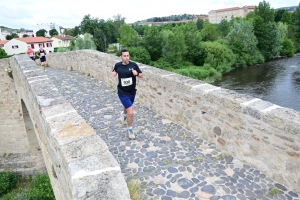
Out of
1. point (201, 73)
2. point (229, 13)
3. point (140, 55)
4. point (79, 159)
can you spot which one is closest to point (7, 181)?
point (79, 159)

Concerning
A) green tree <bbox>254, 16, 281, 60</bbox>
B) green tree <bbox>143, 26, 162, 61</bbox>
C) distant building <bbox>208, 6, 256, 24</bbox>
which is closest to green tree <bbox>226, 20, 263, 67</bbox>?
green tree <bbox>254, 16, 281, 60</bbox>

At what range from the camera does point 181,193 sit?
298cm

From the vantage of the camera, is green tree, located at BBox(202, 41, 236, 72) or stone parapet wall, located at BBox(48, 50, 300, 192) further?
green tree, located at BBox(202, 41, 236, 72)

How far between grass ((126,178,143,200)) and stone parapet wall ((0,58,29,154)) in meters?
9.07

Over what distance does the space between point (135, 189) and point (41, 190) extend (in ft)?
24.7

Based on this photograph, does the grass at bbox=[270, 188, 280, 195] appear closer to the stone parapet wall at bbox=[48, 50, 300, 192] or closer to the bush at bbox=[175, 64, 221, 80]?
the stone parapet wall at bbox=[48, 50, 300, 192]

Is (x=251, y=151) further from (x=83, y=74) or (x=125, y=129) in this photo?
(x=83, y=74)

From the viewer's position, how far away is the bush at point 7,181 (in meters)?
9.99

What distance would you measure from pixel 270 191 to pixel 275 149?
1.62 ft

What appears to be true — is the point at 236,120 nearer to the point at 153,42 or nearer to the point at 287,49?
the point at 153,42

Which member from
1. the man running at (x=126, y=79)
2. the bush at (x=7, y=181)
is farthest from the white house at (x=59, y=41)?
the man running at (x=126, y=79)

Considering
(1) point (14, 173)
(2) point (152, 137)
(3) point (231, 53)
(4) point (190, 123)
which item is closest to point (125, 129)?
(2) point (152, 137)

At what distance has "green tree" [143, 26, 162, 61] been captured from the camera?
31.8m

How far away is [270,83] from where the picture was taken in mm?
21812
